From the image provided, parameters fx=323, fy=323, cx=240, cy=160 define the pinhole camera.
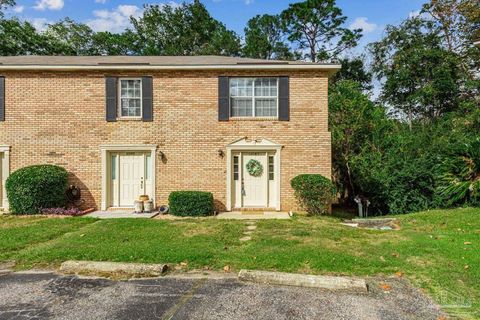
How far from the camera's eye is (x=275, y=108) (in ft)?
36.1

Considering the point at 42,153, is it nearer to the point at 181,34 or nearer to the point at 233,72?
the point at 233,72

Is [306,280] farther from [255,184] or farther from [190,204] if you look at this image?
[255,184]

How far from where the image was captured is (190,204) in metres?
10.1

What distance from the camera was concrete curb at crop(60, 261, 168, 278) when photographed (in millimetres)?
4785

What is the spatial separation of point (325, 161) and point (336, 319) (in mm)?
7625

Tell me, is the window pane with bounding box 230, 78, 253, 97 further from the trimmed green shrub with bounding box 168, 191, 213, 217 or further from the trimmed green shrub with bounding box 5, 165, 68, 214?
the trimmed green shrub with bounding box 5, 165, 68, 214

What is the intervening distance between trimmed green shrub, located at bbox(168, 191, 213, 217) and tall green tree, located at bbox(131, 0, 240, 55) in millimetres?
21827

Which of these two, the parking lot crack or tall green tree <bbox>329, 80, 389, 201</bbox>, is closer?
the parking lot crack

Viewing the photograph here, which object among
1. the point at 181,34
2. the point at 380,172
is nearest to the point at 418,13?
the point at 380,172

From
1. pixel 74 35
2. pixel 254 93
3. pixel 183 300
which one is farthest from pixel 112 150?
pixel 74 35

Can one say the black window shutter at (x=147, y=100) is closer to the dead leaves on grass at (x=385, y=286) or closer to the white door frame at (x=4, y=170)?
the white door frame at (x=4, y=170)

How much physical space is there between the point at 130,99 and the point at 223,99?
10.5 ft

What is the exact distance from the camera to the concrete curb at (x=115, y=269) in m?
4.79

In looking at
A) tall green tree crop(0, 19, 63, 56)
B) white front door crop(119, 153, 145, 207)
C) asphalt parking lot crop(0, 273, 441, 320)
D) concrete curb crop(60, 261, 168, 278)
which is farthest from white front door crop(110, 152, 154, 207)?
tall green tree crop(0, 19, 63, 56)
